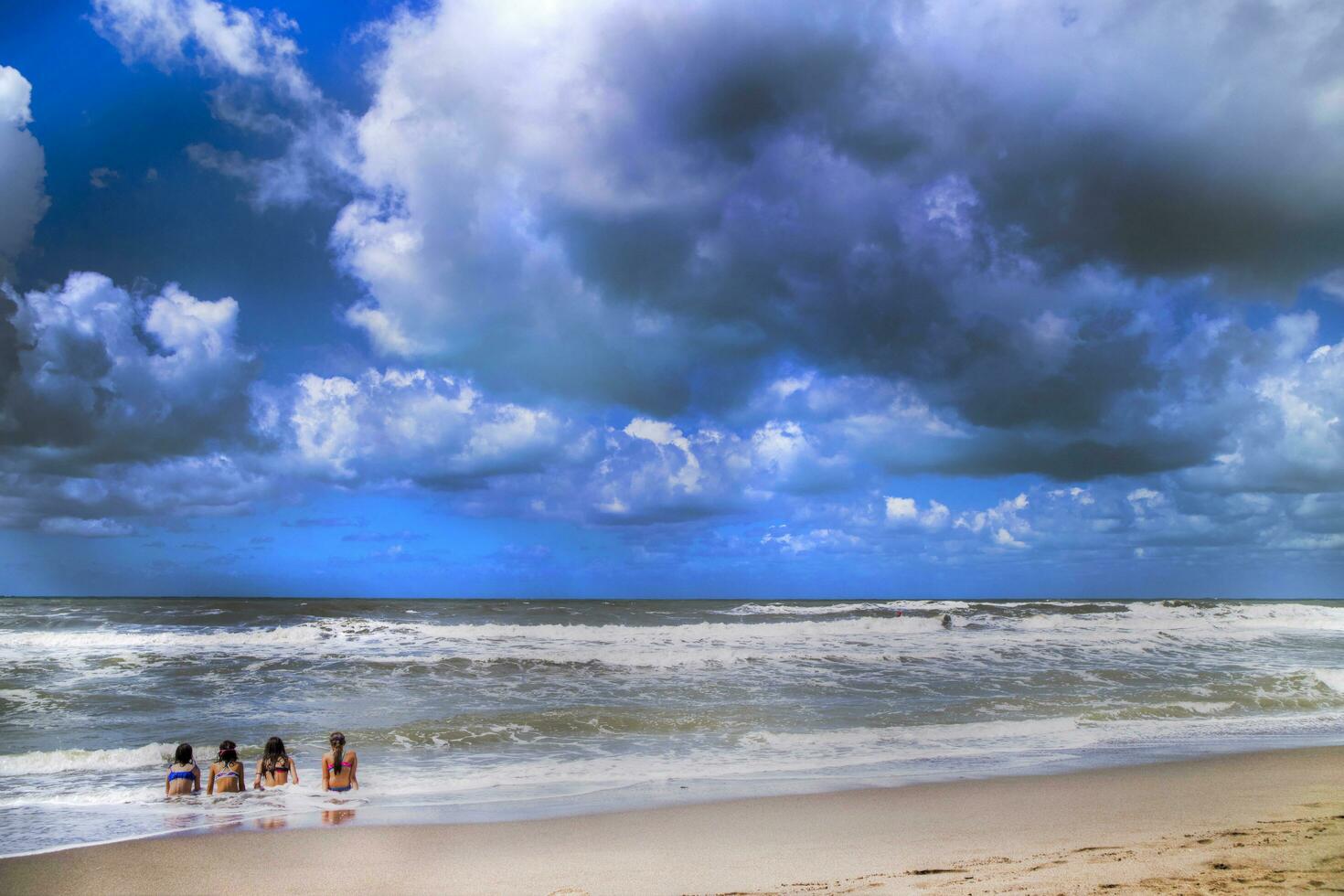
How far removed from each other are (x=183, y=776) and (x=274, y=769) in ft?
3.27

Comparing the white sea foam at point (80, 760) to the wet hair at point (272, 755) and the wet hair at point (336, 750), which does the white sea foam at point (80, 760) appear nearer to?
the wet hair at point (272, 755)

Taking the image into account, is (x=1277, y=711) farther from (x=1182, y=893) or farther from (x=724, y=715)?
(x=1182, y=893)

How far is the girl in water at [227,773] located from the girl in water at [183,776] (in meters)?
0.17

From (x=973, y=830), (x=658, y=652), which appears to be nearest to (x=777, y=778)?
(x=973, y=830)

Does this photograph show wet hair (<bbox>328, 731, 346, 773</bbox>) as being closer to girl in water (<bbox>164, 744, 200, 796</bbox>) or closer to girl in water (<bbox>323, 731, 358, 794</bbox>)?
girl in water (<bbox>323, 731, 358, 794</bbox>)

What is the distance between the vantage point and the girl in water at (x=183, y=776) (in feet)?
31.5

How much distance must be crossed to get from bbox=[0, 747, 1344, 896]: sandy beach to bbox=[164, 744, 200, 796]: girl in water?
243 centimetres

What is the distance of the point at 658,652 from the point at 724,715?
10.4 meters

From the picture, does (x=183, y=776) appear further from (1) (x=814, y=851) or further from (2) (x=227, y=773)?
(1) (x=814, y=851)

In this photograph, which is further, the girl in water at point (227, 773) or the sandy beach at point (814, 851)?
the girl in water at point (227, 773)

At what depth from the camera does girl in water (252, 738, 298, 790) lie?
10.1m

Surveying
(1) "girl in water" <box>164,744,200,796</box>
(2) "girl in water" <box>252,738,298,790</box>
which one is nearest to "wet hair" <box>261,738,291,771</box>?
(2) "girl in water" <box>252,738,298,790</box>

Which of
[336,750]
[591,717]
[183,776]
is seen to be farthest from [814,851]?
[591,717]

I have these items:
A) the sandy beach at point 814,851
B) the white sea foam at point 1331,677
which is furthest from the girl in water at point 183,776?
the white sea foam at point 1331,677
